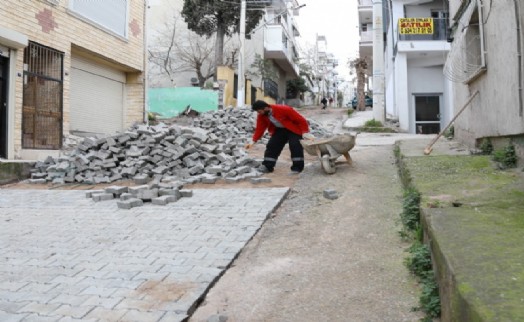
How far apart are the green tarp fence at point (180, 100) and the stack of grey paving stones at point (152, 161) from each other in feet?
45.2

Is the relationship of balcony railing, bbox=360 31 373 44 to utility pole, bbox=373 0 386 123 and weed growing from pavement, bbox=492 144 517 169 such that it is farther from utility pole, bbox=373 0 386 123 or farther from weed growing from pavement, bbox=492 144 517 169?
weed growing from pavement, bbox=492 144 517 169

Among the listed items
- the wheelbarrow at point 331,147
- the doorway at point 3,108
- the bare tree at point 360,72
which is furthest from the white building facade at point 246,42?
the wheelbarrow at point 331,147

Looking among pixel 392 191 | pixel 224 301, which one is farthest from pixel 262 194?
pixel 224 301

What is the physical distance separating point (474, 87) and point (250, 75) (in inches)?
947

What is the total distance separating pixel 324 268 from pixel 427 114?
59.5 feet

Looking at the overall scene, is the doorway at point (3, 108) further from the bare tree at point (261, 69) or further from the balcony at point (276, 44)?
the balcony at point (276, 44)

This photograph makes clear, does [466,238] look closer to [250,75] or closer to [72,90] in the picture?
[72,90]

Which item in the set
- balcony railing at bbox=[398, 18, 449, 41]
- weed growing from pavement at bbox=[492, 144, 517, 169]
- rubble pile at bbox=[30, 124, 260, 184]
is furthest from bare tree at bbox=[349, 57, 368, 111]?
weed growing from pavement at bbox=[492, 144, 517, 169]

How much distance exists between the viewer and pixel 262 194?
6.50 metres

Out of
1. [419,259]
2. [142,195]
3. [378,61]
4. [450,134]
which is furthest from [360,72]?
[419,259]

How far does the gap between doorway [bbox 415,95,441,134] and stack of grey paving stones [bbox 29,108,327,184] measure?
13174 mm

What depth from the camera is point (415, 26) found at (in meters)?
18.8

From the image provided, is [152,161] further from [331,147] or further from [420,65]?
[420,65]

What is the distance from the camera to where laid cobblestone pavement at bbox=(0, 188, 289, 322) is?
298cm
